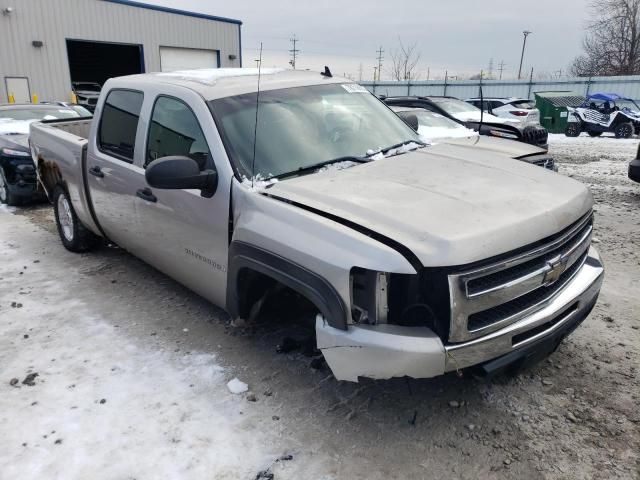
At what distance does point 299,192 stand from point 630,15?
163 ft

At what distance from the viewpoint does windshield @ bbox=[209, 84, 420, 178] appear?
3.19 m

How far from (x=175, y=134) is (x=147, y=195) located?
0.52 m

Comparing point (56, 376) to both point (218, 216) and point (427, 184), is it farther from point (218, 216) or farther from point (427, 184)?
point (427, 184)

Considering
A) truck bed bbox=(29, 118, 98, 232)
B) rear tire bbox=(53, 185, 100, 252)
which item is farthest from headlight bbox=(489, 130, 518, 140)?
rear tire bbox=(53, 185, 100, 252)

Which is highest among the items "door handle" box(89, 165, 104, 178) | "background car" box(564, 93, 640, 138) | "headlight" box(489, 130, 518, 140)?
"door handle" box(89, 165, 104, 178)

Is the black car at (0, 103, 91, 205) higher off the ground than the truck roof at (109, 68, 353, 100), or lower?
lower

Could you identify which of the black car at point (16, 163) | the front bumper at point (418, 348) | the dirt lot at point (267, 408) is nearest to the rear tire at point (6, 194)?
the black car at point (16, 163)

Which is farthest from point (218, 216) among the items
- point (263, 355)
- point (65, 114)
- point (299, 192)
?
point (65, 114)

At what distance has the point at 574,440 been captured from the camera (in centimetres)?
262

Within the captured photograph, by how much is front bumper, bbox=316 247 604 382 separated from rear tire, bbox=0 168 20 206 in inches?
292

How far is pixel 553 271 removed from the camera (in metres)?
2.58

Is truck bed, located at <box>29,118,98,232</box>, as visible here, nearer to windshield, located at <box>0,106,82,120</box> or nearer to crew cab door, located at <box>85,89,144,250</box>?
crew cab door, located at <box>85,89,144,250</box>

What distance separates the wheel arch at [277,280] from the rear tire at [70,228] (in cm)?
319

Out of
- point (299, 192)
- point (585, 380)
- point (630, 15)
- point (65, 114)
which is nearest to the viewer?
point (299, 192)
